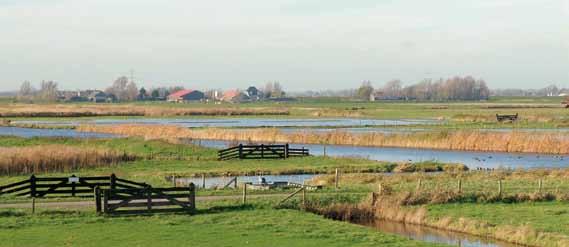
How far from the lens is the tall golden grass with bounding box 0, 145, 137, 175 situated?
52.5m

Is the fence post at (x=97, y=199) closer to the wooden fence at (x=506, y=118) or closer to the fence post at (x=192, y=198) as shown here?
the fence post at (x=192, y=198)

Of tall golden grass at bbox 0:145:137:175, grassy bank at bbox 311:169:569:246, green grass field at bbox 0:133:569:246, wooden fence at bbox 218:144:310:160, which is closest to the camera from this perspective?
green grass field at bbox 0:133:569:246

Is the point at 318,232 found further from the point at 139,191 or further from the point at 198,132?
the point at 198,132

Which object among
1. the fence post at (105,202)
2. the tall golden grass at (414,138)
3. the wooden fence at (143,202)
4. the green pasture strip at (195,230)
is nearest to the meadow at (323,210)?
the green pasture strip at (195,230)

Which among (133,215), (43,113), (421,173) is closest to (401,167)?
(421,173)

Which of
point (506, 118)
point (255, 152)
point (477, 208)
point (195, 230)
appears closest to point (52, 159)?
point (255, 152)

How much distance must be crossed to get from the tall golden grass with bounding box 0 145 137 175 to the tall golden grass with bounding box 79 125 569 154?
22.0 meters

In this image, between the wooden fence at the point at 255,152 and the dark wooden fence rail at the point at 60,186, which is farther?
the wooden fence at the point at 255,152

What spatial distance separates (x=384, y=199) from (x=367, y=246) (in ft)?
31.4

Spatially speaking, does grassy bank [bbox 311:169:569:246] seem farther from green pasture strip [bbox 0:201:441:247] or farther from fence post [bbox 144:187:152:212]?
fence post [bbox 144:187:152:212]

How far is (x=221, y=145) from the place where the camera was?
78500 mm

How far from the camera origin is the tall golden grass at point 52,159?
52531 millimetres

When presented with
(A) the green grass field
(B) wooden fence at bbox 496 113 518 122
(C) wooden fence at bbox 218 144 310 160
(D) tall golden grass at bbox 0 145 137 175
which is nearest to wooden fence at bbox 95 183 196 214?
(A) the green grass field

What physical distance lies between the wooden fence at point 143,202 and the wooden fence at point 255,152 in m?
28.5
